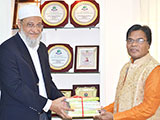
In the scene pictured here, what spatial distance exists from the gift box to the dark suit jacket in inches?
10.1

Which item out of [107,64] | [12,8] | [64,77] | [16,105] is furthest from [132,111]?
[12,8]

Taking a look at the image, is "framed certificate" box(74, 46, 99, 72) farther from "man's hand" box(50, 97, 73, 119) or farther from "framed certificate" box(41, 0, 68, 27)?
"man's hand" box(50, 97, 73, 119)

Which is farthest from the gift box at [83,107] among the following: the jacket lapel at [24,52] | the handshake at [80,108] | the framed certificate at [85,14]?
the framed certificate at [85,14]

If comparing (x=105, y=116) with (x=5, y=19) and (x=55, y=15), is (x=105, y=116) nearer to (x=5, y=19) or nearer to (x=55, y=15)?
(x=55, y=15)

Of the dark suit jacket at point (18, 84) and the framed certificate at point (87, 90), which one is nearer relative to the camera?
the dark suit jacket at point (18, 84)

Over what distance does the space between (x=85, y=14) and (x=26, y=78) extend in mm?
1396

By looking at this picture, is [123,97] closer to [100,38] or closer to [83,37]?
[100,38]

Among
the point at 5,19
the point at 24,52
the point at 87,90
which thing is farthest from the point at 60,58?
the point at 24,52

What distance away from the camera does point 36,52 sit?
2.65m

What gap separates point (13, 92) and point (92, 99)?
661 millimetres

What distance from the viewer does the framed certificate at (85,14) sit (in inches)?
134

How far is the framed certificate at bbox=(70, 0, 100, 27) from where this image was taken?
3416mm

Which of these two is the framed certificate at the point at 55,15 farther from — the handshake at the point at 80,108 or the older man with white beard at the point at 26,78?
the handshake at the point at 80,108

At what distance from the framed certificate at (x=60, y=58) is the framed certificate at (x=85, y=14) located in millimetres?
338
